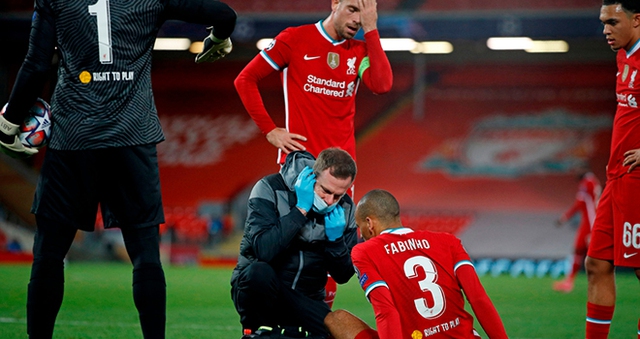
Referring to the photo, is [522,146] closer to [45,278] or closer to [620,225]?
[620,225]

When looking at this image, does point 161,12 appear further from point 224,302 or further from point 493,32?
point 493,32

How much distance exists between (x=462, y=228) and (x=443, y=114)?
9.32ft

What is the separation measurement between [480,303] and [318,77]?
187 cm

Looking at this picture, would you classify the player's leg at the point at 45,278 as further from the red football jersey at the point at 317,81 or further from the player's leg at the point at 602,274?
the player's leg at the point at 602,274

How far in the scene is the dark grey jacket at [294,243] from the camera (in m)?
3.89

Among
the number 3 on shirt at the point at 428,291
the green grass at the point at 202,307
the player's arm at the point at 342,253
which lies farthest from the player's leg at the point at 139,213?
the green grass at the point at 202,307

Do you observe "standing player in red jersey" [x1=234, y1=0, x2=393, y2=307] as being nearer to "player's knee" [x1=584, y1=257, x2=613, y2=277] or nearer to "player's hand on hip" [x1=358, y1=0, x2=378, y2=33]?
"player's hand on hip" [x1=358, y1=0, x2=378, y2=33]

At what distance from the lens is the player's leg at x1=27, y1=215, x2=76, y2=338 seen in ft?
10.7

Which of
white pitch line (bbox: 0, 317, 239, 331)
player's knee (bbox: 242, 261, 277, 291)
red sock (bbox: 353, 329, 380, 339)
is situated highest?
player's knee (bbox: 242, 261, 277, 291)

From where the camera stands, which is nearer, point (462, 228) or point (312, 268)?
point (312, 268)

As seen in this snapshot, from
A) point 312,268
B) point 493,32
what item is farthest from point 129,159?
point 493,32

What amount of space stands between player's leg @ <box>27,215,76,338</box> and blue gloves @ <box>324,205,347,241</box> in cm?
123

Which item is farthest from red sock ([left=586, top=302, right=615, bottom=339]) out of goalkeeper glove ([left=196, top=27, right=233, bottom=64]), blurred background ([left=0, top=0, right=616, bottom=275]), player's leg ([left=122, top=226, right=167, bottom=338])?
blurred background ([left=0, top=0, right=616, bottom=275])

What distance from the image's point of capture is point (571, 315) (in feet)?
24.0
